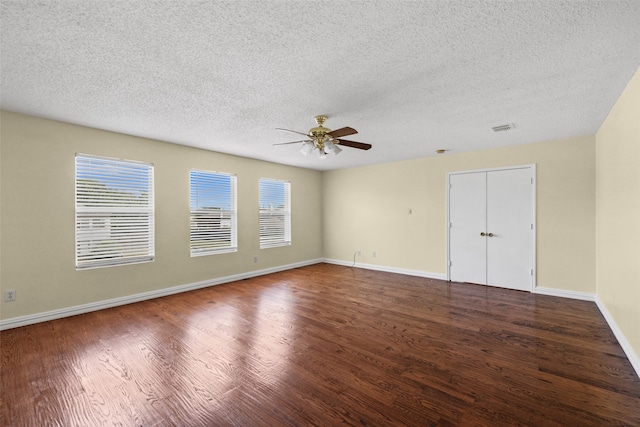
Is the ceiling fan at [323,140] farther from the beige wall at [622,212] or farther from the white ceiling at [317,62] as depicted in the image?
the beige wall at [622,212]

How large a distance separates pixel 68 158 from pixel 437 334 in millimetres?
5036

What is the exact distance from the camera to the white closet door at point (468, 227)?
4992mm

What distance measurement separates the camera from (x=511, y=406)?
5.99ft

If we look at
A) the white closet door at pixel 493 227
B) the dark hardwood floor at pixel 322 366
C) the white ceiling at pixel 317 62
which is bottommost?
the dark hardwood floor at pixel 322 366

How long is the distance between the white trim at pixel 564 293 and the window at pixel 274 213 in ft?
16.0

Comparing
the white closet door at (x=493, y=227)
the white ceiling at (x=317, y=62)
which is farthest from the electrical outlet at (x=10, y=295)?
the white closet door at (x=493, y=227)

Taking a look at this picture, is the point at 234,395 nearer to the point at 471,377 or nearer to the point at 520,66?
the point at 471,377

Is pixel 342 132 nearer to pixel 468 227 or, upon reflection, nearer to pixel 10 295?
pixel 468 227

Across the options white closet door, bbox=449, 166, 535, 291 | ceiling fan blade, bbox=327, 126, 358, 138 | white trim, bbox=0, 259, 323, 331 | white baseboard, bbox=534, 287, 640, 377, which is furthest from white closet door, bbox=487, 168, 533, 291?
white trim, bbox=0, 259, 323, 331

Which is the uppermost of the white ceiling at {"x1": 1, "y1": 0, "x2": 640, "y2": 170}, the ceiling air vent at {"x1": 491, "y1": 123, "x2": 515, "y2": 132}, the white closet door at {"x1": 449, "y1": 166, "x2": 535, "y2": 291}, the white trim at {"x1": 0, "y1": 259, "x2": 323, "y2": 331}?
the white ceiling at {"x1": 1, "y1": 0, "x2": 640, "y2": 170}

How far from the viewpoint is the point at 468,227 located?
202 inches

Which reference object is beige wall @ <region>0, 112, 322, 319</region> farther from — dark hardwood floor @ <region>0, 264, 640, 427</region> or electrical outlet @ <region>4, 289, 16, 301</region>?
dark hardwood floor @ <region>0, 264, 640, 427</region>

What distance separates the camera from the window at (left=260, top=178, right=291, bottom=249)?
5.99 metres

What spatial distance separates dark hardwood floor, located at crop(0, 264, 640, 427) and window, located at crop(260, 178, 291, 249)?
230cm
